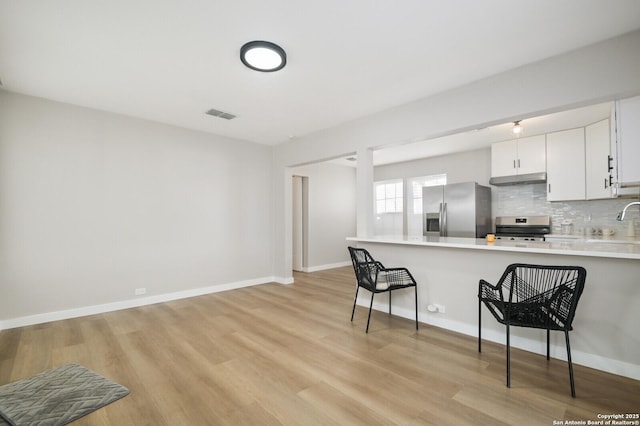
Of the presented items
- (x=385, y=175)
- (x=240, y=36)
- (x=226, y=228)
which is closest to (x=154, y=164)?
(x=226, y=228)

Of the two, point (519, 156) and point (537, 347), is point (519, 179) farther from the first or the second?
point (537, 347)

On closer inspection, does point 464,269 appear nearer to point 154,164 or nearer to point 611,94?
point 611,94

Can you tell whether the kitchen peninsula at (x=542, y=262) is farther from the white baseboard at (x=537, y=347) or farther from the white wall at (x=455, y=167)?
the white wall at (x=455, y=167)

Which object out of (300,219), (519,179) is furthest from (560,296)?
(300,219)

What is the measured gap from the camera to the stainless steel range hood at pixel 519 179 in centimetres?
464

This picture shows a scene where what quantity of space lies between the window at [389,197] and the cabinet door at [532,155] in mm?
2642

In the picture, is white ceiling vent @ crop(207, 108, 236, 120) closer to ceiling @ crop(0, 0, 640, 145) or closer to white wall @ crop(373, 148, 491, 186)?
ceiling @ crop(0, 0, 640, 145)

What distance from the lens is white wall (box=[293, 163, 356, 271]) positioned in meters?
6.88

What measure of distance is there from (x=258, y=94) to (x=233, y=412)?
310 centimetres

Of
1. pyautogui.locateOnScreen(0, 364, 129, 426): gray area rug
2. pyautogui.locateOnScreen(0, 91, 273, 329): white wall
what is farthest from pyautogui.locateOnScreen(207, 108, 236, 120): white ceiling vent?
pyautogui.locateOnScreen(0, 364, 129, 426): gray area rug

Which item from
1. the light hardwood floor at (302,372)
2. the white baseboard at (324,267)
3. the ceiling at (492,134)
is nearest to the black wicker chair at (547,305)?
the light hardwood floor at (302,372)

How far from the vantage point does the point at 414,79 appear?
3.04 m

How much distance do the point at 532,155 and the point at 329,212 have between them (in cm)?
422

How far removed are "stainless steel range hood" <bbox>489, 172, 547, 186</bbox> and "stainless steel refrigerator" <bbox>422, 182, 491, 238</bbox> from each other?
0.89 ft
